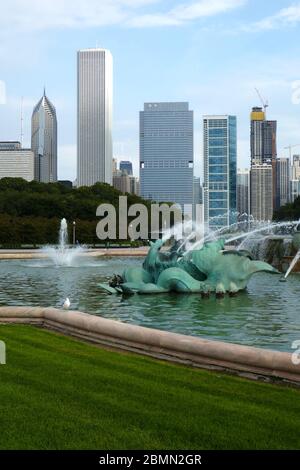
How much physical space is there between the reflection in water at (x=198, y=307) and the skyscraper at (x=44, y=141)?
488ft

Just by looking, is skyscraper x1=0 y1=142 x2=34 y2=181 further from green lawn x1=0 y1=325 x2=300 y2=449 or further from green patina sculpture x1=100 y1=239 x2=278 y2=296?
green lawn x1=0 y1=325 x2=300 y2=449

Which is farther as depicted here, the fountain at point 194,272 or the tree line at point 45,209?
the tree line at point 45,209

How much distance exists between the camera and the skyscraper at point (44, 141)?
174375 millimetres

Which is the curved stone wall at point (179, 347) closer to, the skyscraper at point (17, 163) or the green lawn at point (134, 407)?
the green lawn at point (134, 407)

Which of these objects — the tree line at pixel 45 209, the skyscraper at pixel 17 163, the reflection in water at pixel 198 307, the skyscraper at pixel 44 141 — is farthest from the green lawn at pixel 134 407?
the skyscraper at pixel 44 141

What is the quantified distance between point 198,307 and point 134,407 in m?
10.7

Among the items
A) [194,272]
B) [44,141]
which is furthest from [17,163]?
[194,272]

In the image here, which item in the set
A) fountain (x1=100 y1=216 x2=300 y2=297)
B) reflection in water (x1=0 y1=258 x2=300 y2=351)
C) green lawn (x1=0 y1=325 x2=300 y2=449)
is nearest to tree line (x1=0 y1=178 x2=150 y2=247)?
reflection in water (x1=0 y1=258 x2=300 y2=351)

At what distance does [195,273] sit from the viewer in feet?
68.6

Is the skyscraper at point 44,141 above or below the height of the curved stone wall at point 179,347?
above

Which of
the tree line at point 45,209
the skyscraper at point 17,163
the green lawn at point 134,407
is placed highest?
the skyscraper at point 17,163

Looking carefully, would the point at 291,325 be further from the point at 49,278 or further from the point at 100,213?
the point at 100,213

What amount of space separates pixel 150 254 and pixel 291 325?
7482 mm
